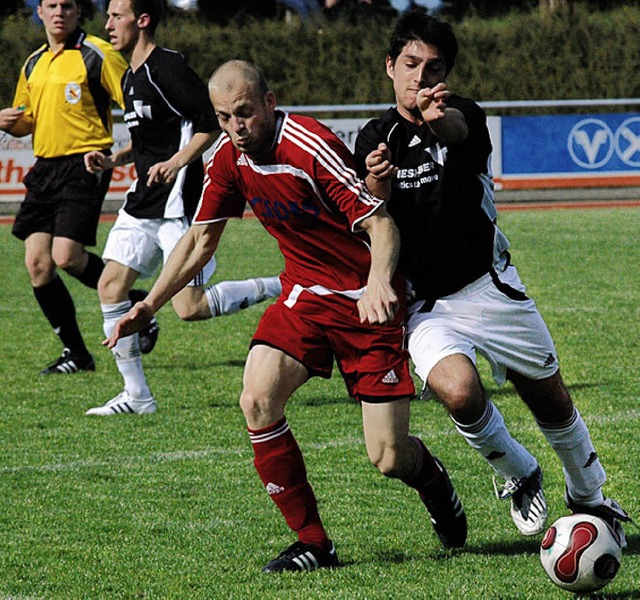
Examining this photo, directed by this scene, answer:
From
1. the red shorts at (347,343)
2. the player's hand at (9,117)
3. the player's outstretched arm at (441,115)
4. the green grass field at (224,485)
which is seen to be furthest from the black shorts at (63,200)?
the player's outstretched arm at (441,115)

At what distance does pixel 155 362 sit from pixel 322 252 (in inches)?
176

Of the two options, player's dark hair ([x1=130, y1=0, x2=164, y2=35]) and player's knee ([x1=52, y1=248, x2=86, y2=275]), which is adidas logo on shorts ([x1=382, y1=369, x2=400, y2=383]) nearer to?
player's dark hair ([x1=130, y1=0, x2=164, y2=35])

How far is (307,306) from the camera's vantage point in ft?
14.6

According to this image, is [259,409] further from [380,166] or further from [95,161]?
[95,161]

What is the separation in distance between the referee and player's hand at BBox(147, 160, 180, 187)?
136cm

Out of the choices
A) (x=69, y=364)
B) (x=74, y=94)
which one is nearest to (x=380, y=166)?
(x=74, y=94)

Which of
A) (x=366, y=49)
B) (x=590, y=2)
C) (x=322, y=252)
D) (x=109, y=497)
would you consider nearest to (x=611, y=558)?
(x=322, y=252)

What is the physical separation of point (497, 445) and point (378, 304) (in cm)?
81

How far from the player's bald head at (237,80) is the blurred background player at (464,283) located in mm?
469

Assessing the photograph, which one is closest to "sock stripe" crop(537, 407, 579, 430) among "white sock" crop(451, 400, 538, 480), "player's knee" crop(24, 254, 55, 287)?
"white sock" crop(451, 400, 538, 480)

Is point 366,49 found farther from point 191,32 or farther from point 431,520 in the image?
point 431,520

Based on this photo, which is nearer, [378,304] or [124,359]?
[378,304]

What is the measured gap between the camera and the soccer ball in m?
3.78

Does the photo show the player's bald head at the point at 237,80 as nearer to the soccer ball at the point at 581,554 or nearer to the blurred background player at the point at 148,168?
the soccer ball at the point at 581,554
